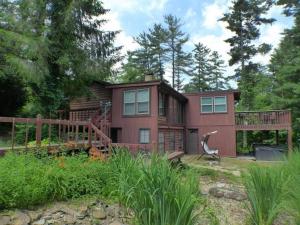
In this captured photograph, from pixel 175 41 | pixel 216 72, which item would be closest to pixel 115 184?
pixel 175 41

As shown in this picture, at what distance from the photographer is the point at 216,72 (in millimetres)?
40281

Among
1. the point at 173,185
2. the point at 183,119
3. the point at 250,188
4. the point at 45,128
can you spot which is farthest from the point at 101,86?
the point at 173,185

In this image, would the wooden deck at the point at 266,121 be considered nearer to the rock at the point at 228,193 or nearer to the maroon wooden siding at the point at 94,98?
the maroon wooden siding at the point at 94,98

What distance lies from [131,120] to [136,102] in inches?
40.9

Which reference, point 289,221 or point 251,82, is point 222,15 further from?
point 289,221

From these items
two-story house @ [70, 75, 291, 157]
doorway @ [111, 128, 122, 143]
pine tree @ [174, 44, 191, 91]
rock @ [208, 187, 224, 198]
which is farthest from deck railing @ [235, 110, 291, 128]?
pine tree @ [174, 44, 191, 91]

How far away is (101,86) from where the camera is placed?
1731 cm

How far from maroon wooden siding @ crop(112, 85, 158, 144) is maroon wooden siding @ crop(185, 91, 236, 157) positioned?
5439mm

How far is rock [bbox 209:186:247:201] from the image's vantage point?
6.75 meters

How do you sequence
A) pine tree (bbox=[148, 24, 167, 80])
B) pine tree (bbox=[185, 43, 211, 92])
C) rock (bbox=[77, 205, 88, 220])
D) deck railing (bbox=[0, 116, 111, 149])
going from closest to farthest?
rock (bbox=[77, 205, 88, 220])
deck railing (bbox=[0, 116, 111, 149])
pine tree (bbox=[148, 24, 167, 80])
pine tree (bbox=[185, 43, 211, 92])

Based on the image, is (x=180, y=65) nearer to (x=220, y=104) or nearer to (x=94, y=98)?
(x=220, y=104)

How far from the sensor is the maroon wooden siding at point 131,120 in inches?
610

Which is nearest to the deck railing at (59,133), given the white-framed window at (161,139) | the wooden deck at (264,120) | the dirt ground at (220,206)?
the dirt ground at (220,206)

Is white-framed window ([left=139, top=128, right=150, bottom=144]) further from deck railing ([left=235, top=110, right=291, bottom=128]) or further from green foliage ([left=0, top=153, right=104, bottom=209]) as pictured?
green foliage ([left=0, top=153, right=104, bottom=209])
